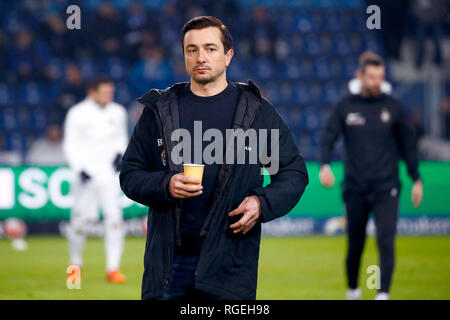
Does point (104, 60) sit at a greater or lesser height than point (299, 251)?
greater

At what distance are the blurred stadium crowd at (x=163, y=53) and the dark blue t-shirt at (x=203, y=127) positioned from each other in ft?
45.1

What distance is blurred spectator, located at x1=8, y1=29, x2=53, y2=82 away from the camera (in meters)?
20.1

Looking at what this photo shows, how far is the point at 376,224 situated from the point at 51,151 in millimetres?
10387

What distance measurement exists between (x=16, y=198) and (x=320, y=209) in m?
5.69

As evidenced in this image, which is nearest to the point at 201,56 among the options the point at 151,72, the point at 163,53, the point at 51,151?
the point at 51,151

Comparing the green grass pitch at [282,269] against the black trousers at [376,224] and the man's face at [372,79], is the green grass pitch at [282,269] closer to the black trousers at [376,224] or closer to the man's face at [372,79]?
the black trousers at [376,224]

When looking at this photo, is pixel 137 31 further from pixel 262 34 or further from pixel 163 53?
pixel 262 34

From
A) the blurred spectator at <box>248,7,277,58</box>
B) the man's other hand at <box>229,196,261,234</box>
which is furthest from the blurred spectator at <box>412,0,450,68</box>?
the man's other hand at <box>229,196,261,234</box>

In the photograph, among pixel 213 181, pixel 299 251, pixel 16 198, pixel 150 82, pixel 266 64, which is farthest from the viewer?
pixel 266 64

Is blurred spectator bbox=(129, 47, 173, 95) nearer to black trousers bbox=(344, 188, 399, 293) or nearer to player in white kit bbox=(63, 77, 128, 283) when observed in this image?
player in white kit bbox=(63, 77, 128, 283)

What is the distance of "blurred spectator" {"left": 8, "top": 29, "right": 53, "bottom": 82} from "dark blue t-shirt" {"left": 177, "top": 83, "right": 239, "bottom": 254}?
15634mm

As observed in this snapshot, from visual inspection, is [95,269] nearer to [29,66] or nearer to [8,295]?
[8,295]

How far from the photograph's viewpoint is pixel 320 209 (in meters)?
16.6
